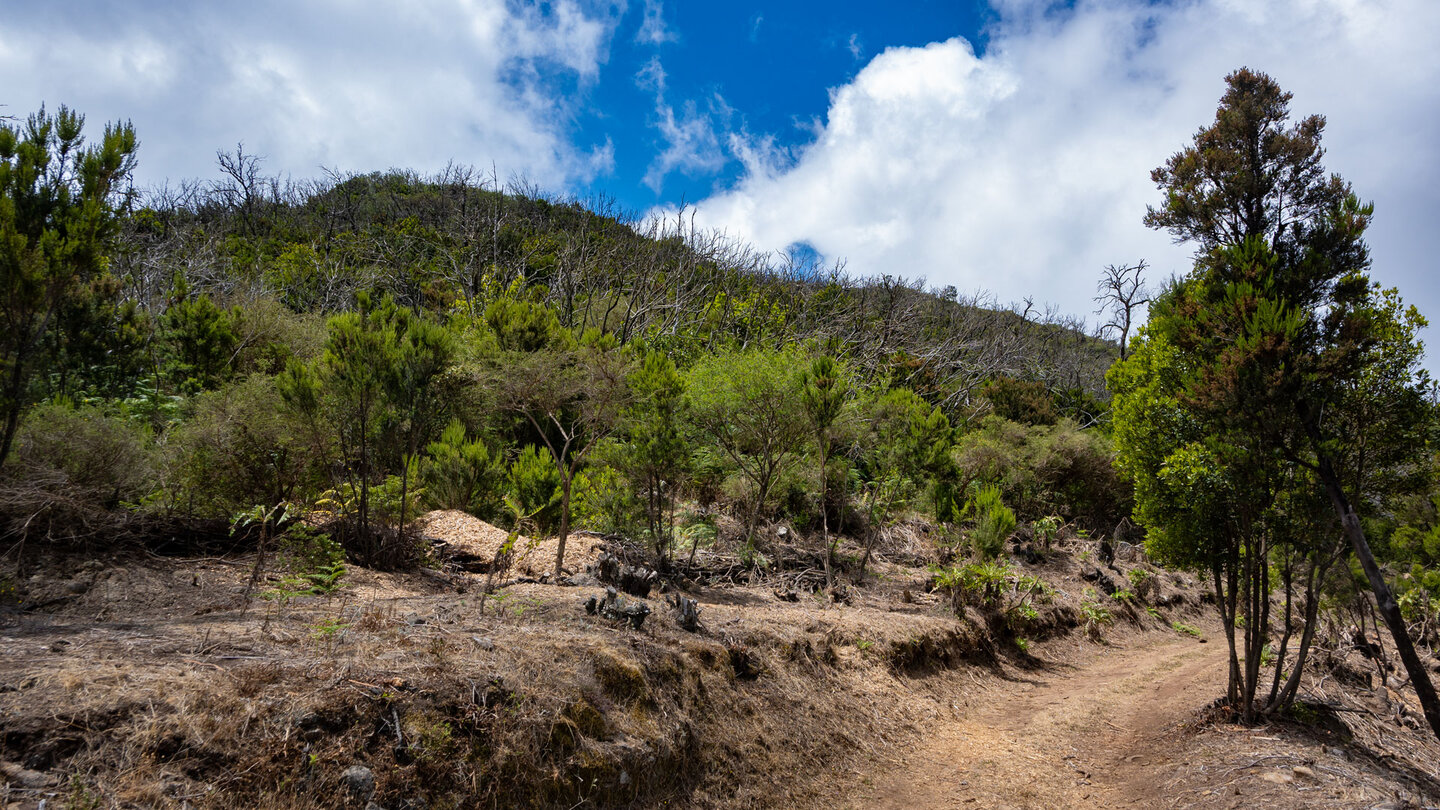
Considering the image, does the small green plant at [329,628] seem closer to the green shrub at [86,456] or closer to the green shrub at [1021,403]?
the green shrub at [86,456]

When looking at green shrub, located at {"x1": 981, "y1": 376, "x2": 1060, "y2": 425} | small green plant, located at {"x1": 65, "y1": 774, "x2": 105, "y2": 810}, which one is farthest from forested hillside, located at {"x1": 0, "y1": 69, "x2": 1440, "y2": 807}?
green shrub, located at {"x1": 981, "y1": 376, "x2": 1060, "y2": 425}

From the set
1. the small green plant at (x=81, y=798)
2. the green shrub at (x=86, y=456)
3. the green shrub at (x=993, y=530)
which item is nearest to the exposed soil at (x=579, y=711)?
the small green plant at (x=81, y=798)

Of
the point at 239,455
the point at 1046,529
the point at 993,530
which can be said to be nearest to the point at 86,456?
the point at 239,455

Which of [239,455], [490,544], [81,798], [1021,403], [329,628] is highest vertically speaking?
[1021,403]

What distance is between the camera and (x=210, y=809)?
2.92 m

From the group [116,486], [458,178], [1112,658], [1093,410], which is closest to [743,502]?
[1112,658]

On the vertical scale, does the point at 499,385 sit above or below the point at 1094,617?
above

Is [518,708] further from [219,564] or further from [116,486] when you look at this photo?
[116,486]

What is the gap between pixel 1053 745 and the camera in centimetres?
727

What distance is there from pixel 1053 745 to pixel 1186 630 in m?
9.98

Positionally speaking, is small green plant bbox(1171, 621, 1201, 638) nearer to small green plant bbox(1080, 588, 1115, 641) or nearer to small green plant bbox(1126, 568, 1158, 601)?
small green plant bbox(1126, 568, 1158, 601)

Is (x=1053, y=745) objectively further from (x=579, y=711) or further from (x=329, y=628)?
(x=329, y=628)

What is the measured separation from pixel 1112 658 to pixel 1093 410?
653 inches

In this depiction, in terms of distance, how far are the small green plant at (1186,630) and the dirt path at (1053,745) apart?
461 cm
